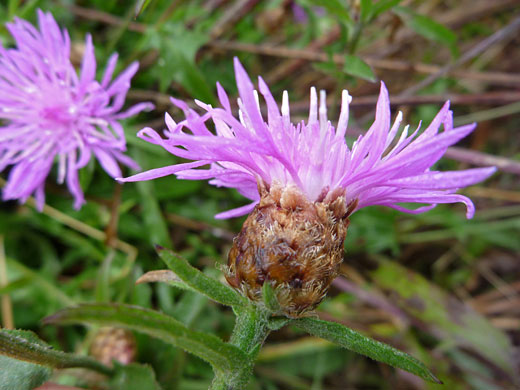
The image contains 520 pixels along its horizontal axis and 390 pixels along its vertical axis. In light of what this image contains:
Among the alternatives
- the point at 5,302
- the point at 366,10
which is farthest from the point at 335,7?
the point at 5,302

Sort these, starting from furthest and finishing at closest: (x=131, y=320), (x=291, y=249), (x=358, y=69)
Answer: (x=358, y=69), (x=291, y=249), (x=131, y=320)

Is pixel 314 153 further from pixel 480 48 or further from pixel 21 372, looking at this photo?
pixel 480 48

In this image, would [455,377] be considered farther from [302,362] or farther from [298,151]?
[298,151]

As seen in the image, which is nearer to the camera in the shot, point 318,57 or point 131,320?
point 131,320

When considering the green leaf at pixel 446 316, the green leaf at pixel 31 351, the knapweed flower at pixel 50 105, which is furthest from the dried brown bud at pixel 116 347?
the green leaf at pixel 446 316

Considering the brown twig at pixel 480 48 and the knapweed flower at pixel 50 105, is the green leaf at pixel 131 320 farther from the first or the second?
the brown twig at pixel 480 48

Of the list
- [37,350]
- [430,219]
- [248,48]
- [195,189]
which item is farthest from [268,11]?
[37,350]

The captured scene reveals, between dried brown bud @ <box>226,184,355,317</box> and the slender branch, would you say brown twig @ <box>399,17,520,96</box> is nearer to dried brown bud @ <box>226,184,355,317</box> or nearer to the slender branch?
dried brown bud @ <box>226,184,355,317</box>
